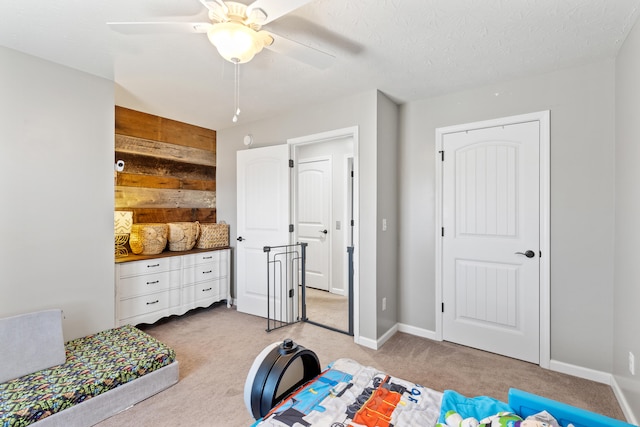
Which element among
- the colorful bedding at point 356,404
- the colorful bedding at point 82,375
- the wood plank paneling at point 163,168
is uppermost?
the wood plank paneling at point 163,168

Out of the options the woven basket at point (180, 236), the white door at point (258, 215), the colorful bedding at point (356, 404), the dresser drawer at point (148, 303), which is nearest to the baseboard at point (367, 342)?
the white door at point (258, 215)

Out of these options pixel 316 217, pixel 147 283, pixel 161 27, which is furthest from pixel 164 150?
pixel 161 27

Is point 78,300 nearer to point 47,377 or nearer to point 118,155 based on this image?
point 47,377

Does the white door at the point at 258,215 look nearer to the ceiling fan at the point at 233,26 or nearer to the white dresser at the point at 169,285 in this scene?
the white dresser at the point at 169,285

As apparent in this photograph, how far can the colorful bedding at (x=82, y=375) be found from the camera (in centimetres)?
166

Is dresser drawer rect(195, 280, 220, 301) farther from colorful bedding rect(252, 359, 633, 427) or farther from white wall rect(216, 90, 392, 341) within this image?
colorful bedding rect(252, 359, 633, 427)

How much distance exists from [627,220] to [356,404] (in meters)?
2.09

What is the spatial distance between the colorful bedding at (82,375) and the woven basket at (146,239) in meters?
0.96

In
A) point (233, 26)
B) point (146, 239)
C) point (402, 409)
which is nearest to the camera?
point (402, 409)

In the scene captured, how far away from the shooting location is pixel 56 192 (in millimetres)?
2373

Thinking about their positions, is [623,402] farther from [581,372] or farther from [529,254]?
[529,254]

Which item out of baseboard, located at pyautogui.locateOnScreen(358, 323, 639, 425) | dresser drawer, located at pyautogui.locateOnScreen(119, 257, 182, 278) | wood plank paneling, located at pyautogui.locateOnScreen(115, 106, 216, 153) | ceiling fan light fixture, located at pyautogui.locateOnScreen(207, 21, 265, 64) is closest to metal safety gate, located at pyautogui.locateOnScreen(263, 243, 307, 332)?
baseboard, located at pyautogui.locateOnScreen(358, 323, 639, 425)

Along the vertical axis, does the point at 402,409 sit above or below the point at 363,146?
below

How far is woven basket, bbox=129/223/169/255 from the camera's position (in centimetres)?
326
